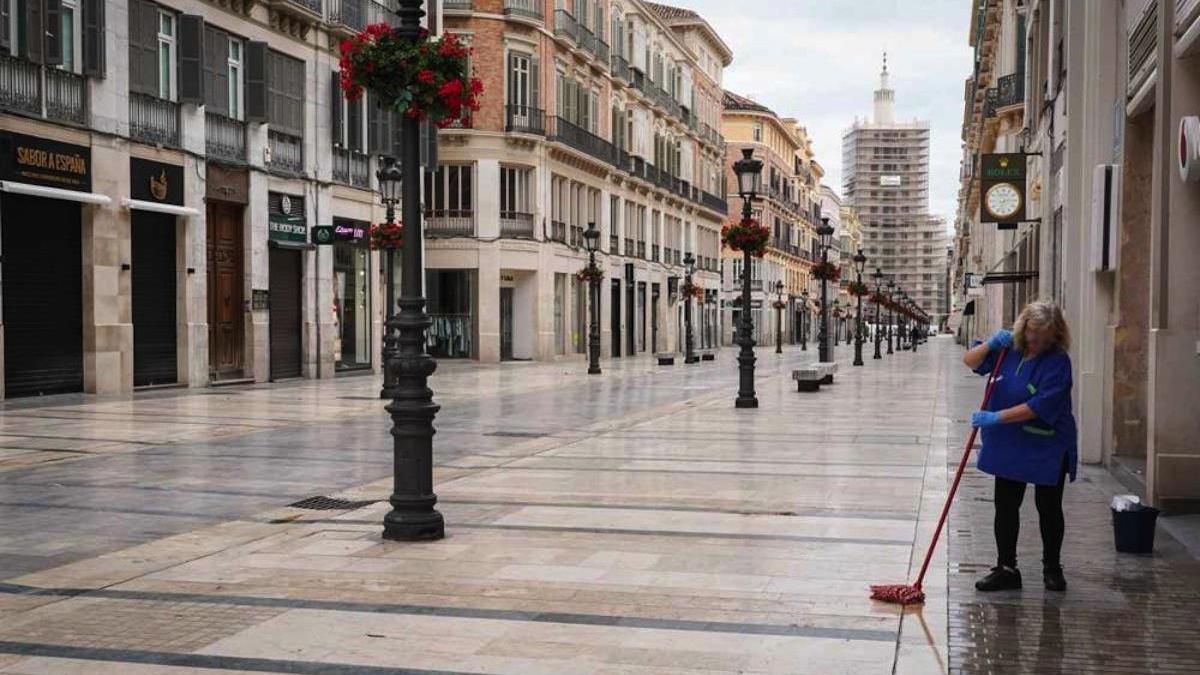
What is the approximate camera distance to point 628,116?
61.2m

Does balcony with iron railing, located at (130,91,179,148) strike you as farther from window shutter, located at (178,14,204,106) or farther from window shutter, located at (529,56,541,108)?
window shutter, located at (529,56,541,108)

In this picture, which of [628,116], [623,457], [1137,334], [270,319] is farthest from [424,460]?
[628,116]

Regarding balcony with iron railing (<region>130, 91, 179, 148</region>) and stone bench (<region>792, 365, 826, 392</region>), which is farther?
stone bench (<region>792, 365, 826, 392</region>)

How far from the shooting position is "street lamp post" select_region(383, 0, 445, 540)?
29.0 ft

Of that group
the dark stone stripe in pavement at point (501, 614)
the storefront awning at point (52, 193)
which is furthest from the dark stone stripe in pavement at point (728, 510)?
the storefront awning at point (52, 193)

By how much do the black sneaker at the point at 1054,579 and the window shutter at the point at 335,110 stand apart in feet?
92.3

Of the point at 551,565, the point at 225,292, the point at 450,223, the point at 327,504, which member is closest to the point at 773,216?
the point at 450,223

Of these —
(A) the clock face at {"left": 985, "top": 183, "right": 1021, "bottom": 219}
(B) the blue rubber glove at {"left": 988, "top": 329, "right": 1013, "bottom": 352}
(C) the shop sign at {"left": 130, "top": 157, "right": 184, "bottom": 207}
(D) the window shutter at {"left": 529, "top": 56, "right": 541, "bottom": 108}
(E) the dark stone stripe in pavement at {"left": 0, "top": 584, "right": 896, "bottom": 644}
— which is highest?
(D) the window shutter at {"left": 529, "top": 56, "right": 541, "bottom": 108}

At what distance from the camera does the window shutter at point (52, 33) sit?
73.1ft

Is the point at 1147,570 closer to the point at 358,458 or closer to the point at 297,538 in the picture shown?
the point at 297,538

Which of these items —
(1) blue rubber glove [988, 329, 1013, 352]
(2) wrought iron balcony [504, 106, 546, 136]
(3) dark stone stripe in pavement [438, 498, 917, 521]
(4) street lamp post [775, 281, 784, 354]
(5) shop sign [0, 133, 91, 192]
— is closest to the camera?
(1) blue rubber glove [988, 329, 1013, 352]

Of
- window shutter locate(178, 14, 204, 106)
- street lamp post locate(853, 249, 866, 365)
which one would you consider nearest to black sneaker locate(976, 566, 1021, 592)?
window shutter locate(178, 14, 204, 106)

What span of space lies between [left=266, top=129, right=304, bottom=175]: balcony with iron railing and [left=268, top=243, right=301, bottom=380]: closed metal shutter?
2031 millimetres

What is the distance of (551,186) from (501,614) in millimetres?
43717
